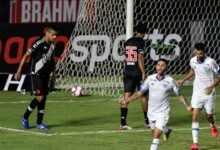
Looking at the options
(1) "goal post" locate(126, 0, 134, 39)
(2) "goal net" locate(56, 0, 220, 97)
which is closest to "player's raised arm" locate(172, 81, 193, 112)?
(1) "goal post" locate(126, 0, 134, 39)

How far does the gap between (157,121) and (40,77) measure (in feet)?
13.2

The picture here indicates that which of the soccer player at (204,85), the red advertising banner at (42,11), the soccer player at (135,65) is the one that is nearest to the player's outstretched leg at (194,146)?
the soccer player at (204,85)

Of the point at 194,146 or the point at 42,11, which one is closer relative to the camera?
the point at 194,146

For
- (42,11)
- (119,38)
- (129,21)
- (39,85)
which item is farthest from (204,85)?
A: (42,11)

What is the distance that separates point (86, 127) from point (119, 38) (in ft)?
26.4

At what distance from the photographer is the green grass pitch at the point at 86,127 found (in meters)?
15.1

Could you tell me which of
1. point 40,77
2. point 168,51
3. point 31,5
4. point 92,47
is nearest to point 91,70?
point 92,47

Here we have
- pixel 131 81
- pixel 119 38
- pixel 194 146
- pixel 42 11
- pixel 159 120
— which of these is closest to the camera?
pixel 159 120

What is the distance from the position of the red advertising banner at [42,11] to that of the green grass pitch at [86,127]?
20.5ft

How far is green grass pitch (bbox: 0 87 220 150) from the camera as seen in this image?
49.4 ft

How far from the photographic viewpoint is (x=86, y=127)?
17828 millimetres

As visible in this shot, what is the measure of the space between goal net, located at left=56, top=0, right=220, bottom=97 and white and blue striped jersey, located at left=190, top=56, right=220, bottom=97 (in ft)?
25.5

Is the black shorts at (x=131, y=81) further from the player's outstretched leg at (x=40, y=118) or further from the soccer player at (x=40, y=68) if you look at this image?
the player's outstretched leg at (x=40, y=118)

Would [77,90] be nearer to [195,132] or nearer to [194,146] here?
[195,132]
